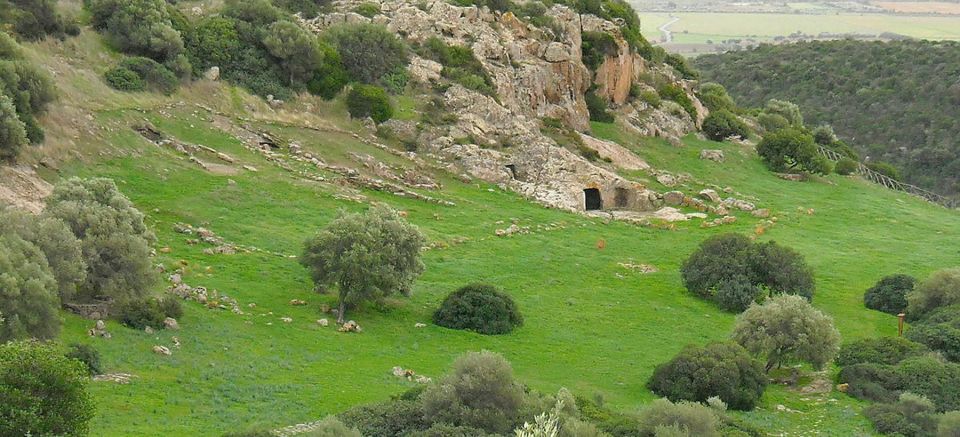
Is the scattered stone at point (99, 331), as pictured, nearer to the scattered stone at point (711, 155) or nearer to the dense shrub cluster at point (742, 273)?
the dense shrub cluster at point (742, 273)

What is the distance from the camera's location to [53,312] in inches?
1071

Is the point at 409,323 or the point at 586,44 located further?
the point at 586,44

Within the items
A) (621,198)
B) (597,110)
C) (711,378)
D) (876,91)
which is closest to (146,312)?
(711,378)

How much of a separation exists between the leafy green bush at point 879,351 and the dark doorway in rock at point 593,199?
20.8 metres

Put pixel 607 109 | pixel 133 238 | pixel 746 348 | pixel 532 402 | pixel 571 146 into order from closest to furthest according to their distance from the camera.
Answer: pixel 532 402 → pixel 133 238 → pixel 746 348 → pixel 571 146 → pixel 607 109

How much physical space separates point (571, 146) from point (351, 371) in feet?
108

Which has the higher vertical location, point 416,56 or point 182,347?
point 416,56

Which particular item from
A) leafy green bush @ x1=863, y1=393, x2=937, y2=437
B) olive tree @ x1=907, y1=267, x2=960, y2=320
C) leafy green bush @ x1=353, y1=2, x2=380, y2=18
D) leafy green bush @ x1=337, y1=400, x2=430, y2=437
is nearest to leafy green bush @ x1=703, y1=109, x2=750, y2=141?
leafy green bush @ x1=353, y1=2, x2=380, y2=18

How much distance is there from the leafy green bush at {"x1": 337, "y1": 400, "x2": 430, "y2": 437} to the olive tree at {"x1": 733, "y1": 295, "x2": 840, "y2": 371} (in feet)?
44.6

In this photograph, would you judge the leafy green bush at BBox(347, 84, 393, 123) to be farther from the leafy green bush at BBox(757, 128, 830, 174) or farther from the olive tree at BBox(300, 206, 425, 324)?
the leafy green bush at BBox(757, 128, 830, 174)

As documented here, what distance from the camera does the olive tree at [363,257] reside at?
35312 millimetres

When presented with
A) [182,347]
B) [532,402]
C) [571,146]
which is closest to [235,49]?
[571,146]

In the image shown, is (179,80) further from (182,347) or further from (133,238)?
(182,347)

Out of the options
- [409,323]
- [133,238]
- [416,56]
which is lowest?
[409,323]
